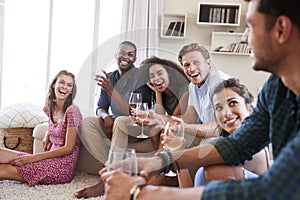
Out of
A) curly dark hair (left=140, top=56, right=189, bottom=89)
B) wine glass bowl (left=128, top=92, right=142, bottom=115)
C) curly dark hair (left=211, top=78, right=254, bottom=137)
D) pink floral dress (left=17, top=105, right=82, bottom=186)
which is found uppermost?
curly dark hair (left=140, top=56, right=189, bottom=89)

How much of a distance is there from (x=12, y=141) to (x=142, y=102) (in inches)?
51.5

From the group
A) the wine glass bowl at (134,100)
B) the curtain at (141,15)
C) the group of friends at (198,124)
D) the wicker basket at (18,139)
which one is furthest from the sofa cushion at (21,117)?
the curtain at (141,15)

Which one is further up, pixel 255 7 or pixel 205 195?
pixel 255 7


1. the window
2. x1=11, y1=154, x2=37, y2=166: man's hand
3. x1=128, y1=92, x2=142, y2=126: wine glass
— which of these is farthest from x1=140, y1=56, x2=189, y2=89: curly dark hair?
the window

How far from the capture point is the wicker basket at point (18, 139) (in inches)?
117

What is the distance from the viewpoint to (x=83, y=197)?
7.50ft

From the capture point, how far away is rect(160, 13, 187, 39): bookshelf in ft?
15.0

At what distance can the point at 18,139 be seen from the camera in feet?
9.83

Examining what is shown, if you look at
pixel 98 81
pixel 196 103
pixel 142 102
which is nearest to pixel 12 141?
pixel 98 81

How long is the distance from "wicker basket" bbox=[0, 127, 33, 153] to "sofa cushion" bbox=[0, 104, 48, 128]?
0.13 ft

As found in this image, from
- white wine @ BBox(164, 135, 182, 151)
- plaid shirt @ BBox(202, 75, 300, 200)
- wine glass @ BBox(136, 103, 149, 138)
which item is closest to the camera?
plaid shirt @ BBox(202, 75, 300, 200)

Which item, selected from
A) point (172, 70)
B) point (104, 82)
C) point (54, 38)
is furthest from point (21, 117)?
point (54, 38)

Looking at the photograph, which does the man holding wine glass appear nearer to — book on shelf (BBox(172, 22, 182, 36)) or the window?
book on shelf (BBox(172, 22, 182, 36))

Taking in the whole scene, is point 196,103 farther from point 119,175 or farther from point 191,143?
point 119,175
